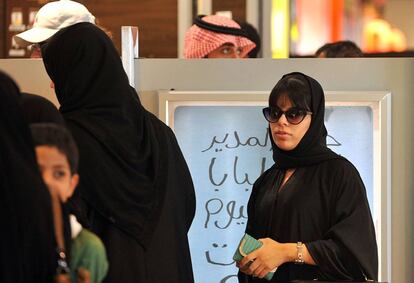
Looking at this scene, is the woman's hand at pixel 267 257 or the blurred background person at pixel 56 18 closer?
the woman's hand at pixel 267 257

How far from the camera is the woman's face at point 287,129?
2926mm

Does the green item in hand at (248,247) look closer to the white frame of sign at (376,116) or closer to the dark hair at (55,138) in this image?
the white frame of sign at (376,116)

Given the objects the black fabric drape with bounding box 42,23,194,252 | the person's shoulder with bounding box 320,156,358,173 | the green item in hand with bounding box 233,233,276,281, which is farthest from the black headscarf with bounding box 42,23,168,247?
the person's shoulder with bounding box 320,156,358,173

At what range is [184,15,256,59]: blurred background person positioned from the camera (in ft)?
13.6

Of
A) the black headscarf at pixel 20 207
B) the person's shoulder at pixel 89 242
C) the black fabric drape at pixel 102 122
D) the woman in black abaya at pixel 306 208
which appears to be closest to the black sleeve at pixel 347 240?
the woman in black abaya at pixel 306 208

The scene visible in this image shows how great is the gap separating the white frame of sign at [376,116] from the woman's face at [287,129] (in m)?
0.71

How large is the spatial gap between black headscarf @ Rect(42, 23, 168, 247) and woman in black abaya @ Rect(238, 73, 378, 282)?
1.76ft

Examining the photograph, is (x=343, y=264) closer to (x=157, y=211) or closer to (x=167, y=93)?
(x=157, y=211)

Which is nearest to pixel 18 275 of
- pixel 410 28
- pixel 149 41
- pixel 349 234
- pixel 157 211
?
pixel 157 211

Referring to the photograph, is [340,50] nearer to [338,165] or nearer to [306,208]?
[338,165]

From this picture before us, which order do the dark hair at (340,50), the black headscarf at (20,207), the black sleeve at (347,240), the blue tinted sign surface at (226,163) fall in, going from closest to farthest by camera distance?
the black headscarf at (20,207), the black sleeve at (347,240), the blue tinted sign surface at (226,163), the dark hair at (340,50)

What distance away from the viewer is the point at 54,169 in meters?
1.77

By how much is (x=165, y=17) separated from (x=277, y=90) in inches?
136

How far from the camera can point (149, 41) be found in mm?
6309
